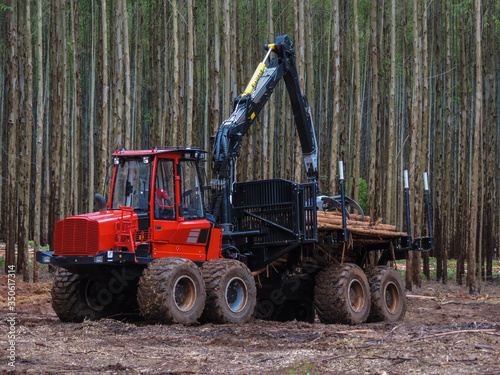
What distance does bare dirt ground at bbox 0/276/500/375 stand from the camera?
20.6 feet

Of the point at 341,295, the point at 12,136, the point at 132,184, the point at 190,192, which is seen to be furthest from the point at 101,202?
the point at 12,136

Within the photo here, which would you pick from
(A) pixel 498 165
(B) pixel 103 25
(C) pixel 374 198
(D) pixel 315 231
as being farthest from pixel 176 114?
(A) pixel 498 165

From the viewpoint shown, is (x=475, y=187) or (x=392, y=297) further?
(x=475, y=187)

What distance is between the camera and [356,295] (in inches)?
442

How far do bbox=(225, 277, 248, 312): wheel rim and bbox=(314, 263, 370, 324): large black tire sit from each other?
1.49 meters

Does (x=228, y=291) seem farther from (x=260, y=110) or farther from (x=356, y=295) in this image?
(x=260, y=110)

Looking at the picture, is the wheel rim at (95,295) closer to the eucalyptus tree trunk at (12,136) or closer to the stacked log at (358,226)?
the stacked log at (358,226)

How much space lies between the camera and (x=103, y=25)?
16.3m

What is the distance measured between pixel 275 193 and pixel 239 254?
1085 mm

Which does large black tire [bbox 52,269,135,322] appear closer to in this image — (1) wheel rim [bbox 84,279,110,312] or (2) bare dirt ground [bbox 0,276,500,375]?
(1) wheel rim [bbox 84,279,110,312]

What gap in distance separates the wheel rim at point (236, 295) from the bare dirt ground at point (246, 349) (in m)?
0.51

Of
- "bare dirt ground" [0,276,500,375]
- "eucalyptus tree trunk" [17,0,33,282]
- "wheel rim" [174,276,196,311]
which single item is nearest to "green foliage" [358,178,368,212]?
"eucalyptus tree trunk" [17,0,33,282]

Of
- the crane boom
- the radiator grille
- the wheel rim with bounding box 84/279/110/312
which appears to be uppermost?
the crane boom

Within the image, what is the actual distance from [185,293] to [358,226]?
11.1 ft
